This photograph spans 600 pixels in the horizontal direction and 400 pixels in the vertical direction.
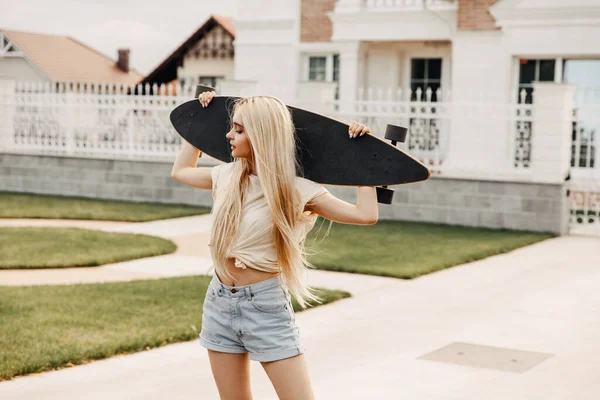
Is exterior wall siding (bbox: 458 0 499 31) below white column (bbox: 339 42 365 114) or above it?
above

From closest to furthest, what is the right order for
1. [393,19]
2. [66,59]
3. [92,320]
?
[92,320]
[393,19]
[66,59]

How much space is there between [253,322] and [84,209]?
11849mm

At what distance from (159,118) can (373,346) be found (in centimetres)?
1095

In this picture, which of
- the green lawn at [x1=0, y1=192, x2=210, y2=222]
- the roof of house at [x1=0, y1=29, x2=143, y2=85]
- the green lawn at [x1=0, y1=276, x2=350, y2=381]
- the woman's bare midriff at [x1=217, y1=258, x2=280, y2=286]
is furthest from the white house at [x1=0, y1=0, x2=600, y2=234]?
the roof of house at [x1=0, y1=29, x2=143, y2=85]

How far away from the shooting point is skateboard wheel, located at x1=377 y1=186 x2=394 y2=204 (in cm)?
376

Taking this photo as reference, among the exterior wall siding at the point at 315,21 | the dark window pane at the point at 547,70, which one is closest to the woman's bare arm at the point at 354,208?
the dark window pane at the point at 547,70

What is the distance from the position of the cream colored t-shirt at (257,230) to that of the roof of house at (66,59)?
142 feet

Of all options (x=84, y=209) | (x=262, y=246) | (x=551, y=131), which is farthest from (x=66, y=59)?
(x=262, y=246)

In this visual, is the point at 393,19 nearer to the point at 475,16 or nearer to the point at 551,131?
the point at 475,16

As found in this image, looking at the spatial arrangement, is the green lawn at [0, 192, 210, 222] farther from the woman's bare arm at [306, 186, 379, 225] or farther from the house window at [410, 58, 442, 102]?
the woman's bare arm at [306, 186, 379, 225]

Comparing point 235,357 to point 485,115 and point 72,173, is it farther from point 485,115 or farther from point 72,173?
point 72,173

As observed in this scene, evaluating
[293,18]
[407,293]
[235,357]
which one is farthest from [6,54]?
[235,357]

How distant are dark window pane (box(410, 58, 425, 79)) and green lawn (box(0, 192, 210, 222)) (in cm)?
740

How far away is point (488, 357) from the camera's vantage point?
6.56 meters
